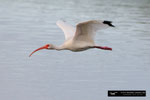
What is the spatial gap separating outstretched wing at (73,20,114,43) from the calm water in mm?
2034

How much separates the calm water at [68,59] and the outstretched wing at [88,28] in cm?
203

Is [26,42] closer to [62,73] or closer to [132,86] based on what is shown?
[62,73]

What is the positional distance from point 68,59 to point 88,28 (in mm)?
5603

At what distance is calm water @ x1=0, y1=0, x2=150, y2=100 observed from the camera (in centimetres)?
1698

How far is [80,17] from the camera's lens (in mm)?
32875

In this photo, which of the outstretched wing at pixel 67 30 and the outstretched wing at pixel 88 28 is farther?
the outstretched wing at pixel 67 30

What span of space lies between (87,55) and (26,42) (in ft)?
12.7

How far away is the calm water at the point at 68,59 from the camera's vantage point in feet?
55.7

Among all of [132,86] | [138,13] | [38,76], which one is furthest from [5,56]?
[138,13]

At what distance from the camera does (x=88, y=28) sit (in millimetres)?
14789

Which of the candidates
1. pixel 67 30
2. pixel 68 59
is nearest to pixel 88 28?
pixel 67 30

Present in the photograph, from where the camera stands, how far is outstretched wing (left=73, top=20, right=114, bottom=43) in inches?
563

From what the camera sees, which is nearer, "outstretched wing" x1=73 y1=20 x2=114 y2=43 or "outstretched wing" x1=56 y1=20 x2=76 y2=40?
"outstretched wing" x1=73 y1=20 x2=114 y2=43

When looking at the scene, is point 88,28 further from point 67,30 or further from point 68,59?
point 68,59
